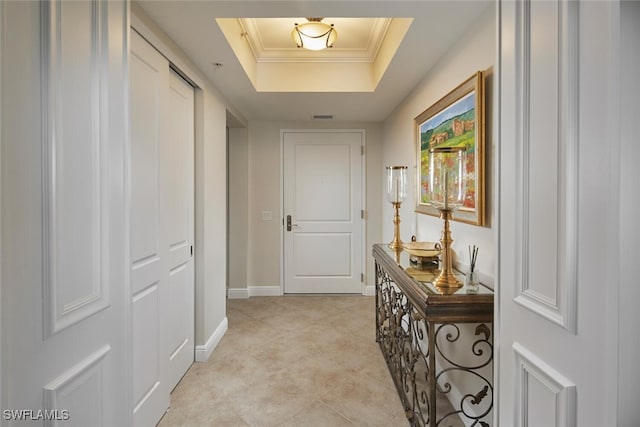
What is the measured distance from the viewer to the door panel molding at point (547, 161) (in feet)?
2.44

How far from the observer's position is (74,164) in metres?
0.87

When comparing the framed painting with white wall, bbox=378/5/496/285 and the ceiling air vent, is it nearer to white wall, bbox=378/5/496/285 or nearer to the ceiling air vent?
white wall, bbox=378/5/496/285

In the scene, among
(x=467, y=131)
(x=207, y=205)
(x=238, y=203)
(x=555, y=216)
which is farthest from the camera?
(x=238, y=203)

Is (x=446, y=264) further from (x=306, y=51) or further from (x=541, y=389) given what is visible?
(x=306, y=51)

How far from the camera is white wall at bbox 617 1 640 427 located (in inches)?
24.3

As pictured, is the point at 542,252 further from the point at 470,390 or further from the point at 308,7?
the point at 308,7

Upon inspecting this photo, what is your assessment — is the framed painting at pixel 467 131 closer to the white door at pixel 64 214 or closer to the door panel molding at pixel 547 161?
the door panel molding at pixel 547 161

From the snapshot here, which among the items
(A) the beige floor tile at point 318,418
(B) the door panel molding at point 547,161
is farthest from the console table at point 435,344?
(B) the door panel molding at point 547,161

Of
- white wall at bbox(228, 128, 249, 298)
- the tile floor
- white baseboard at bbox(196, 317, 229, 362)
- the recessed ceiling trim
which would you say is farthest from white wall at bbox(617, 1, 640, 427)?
white wall at bbox(228, 128, 249, 298)

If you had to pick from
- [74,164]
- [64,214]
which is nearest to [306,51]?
[74,164]

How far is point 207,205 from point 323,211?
191 centimetres

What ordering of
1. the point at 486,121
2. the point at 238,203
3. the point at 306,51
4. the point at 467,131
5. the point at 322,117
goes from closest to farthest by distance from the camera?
the point at 486,121 < the point at 467,131 < the point at 306,51 < the point at 322,117 < the point at 238,203

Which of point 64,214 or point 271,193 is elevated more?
point 271,193

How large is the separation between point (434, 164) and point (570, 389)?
1.17 m
